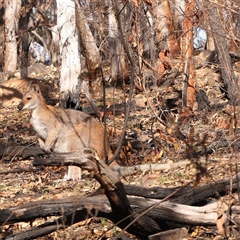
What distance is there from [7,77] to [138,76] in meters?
14.8

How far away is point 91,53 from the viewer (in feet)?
47.2

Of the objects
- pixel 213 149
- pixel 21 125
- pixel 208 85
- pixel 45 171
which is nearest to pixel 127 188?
pixel 213 149

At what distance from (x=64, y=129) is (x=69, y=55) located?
3.67m

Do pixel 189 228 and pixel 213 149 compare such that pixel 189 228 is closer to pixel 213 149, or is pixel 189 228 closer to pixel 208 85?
pixel 213 149

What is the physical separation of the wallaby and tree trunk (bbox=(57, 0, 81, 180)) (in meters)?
2.94

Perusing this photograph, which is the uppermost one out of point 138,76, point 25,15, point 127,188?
point 25,15

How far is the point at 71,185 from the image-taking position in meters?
8.18

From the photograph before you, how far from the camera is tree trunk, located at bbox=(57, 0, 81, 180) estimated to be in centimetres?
1216

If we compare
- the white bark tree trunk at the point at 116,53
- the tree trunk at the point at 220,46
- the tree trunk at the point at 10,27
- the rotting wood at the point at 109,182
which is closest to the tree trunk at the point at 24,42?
the tree trunk at the point at 10,27

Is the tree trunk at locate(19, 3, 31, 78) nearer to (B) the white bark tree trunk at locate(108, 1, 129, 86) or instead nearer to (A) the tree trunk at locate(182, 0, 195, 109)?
(B) the white bark tree trunk at locate(108, 1, 129, 86)

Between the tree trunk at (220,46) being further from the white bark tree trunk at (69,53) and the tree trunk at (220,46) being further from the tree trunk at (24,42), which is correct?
the tree trunk at (24,42)

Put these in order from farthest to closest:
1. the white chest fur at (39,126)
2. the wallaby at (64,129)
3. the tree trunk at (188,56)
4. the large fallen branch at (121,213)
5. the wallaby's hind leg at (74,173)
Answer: the white chest fur at (39,126)
the tree trunk at (188,56)
the wallaby at (64,129)
the wallaby's hind leg at (74,173)
the large fallen branch at (121,213)

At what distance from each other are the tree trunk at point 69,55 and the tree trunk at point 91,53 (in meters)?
0.26

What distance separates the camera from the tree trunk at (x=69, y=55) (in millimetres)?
12156
